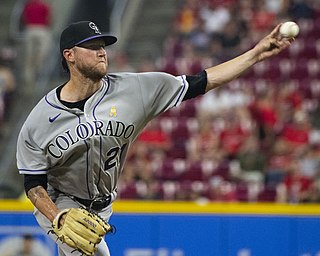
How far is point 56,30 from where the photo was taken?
15.4m

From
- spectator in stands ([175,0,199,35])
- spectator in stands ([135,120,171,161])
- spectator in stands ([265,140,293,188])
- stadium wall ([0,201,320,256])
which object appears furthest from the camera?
spectator in stands ([175,0,199,35])

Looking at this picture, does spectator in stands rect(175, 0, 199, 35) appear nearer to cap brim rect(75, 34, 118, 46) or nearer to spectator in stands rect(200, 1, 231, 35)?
spectator in stands rect(200, 1, 231, 35)

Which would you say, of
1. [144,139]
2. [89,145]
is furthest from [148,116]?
[144,139]

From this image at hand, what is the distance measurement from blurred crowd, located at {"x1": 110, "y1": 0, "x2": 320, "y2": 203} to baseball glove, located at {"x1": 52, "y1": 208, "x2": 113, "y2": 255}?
14.8 feet

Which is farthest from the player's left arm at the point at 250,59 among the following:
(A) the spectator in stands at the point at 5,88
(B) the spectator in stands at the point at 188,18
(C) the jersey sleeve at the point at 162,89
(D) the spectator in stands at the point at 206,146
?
(B) the spectator in stands at the point at 188,18

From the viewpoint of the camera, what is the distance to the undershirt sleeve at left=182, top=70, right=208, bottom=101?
5641mm

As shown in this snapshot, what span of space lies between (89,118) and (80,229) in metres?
0.65

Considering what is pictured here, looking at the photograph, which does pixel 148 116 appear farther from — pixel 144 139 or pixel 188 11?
pixel 188 11

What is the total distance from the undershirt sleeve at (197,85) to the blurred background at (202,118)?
10.9 ft

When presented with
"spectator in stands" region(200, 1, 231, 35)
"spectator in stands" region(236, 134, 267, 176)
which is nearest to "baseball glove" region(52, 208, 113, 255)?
"spectator in stands" region(236, 134, 267, 176)

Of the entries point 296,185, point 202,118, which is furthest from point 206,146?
point 296,185

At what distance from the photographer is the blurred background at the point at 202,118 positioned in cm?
890

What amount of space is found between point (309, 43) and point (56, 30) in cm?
447

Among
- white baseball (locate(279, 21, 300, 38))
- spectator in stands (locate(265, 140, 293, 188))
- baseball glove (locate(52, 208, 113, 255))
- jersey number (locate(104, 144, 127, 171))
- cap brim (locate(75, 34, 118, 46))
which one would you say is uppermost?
white baseball (locate(279, 21, 300, 38))
